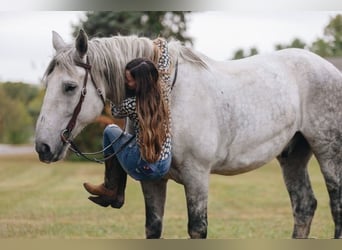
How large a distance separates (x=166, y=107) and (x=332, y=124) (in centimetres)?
159

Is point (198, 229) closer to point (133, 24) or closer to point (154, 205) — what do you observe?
point (154, 205)

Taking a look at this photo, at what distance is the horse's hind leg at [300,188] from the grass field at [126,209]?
116cm

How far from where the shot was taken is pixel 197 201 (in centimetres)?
420

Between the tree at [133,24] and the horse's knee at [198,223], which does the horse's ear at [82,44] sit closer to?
the horse's knee at [198,223]

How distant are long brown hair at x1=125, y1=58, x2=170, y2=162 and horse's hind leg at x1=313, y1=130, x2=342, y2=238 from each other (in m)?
1.56

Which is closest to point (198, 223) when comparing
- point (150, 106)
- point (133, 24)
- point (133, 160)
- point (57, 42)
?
point (133, 160)

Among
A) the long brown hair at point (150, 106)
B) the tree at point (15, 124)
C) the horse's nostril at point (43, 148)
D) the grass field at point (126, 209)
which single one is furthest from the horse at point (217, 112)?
the tree at point (15, 124)

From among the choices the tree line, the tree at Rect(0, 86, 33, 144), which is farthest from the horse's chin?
the tree at Rect(0, 86, 33, 144)

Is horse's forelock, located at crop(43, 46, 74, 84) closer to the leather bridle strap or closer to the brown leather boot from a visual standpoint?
the leather bridle strap

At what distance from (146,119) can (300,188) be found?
6.34ft

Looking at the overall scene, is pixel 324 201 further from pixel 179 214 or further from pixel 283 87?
pixel 283 87

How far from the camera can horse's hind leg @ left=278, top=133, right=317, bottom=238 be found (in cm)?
530

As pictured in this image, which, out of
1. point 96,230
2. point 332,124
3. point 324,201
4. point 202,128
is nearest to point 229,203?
point 324,201

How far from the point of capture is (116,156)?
438 centimetres
